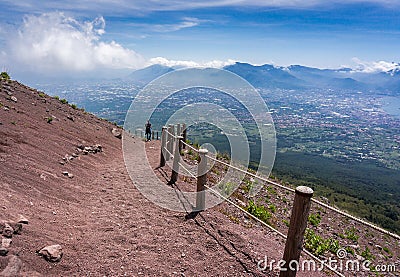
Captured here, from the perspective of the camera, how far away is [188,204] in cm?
735

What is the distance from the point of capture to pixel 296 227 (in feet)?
Result: 13.1

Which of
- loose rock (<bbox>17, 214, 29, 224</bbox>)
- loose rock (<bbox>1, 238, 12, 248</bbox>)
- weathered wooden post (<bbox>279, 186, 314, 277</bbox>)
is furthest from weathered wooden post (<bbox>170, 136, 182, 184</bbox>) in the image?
loose rock (<bbox>1, 238, 12, 248</bbox>)

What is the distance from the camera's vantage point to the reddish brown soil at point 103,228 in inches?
172

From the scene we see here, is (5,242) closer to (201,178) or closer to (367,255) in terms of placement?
(201,178)

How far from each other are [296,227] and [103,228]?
3789 millimetres

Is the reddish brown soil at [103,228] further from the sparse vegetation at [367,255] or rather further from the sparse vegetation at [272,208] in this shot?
the sparse vegetation at [367,255]

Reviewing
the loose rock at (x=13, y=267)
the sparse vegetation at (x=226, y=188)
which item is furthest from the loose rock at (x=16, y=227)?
the sparse vegetation at (x=226, y=188)

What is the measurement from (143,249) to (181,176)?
4801 millimetres

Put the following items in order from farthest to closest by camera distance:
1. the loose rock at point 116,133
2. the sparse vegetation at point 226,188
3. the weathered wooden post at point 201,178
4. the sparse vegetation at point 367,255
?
the loose rock at point 116,133
the sparse vegetation at point 226,188
the sparse vegetation at point 367,255
the weathered wooden post at point 201,178

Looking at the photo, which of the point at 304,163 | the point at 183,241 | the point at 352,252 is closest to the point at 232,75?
the point at 183,241

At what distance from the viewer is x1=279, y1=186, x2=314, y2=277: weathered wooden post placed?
389cm

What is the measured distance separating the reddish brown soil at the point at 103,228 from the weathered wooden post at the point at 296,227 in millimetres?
817

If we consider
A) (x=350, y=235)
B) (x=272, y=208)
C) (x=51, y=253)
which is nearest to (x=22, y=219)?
(x=51, y=253)

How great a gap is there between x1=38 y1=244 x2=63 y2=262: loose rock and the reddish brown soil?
80 mm
